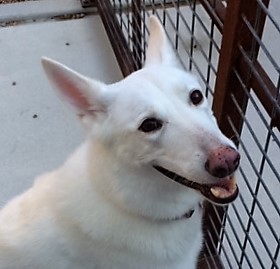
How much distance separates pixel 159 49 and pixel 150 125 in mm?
260

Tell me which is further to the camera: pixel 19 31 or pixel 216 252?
pixel 19 31

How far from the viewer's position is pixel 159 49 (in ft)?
5.25

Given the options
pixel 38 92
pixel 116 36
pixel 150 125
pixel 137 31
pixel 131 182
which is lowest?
pixel 38 92

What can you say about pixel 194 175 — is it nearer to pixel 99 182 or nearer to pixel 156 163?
pixel 156 163

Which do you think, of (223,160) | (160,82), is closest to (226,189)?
(223,160)

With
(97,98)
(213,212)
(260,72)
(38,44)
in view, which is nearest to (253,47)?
(260,72)

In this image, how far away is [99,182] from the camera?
61.1 inches

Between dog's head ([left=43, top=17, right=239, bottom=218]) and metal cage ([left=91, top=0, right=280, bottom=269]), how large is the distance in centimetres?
13

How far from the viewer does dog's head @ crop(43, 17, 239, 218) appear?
1.35 m

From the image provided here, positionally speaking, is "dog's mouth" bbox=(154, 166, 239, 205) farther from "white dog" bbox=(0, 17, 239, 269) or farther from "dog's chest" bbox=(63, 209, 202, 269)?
"dog's chest" bbox=(63, 209, 202, 269)

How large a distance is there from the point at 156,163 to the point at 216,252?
25.0 inches

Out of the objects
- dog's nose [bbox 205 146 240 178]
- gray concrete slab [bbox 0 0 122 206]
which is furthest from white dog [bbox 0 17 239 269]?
gray concrete slab [bbox 0 0 122 206]

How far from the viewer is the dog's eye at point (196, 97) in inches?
56.8

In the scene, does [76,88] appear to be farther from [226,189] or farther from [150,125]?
[226,189]
